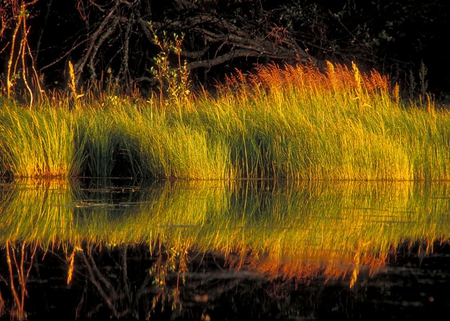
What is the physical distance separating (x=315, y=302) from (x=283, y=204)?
3.49 m

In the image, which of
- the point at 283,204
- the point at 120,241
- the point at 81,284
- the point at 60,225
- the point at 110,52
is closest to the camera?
the point at 81,284

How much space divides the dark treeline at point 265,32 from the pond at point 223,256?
6.48 m

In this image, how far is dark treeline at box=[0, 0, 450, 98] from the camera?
13922 millimetres

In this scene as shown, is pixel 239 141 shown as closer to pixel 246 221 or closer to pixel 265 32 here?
pixel 246 221

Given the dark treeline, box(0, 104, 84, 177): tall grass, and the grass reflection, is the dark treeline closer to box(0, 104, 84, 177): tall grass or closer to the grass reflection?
box(0, 104, 84, 177): tall grass

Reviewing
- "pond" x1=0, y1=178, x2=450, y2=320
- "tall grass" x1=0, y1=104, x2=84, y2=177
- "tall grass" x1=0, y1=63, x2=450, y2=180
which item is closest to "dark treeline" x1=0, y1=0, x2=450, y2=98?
"tall grass" x1=0, y1=63, x2=450, y2=180

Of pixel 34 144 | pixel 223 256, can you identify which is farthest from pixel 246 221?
pixel 34 144

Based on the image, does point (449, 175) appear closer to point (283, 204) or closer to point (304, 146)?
point (304, 146)

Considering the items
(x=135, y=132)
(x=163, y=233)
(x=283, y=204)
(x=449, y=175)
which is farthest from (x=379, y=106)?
(x=163, y=233)

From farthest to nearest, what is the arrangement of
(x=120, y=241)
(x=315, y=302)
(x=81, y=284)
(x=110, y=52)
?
(x=110, y=52)
(x=120, y=241)
(x=81, y=284)
(x=315, y=302)

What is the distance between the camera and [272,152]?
32.7ft

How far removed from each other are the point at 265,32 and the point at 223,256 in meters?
10.5

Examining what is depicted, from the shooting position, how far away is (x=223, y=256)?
4.65 m

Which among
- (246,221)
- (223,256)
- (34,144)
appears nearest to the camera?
(223,256)
